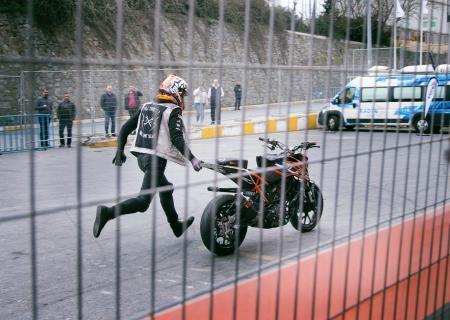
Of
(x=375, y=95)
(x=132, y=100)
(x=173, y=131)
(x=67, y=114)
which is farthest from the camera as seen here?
(x=375, y=95)

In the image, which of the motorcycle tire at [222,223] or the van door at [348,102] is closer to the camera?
the van door at [348,102]

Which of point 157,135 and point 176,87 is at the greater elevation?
point 176,87

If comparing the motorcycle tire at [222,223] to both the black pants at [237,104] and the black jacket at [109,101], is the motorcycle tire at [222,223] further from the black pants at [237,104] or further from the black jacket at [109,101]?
the black jacket at [109,101]

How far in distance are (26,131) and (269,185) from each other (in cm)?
155

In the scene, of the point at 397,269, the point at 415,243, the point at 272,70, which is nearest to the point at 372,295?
the point at 397,269

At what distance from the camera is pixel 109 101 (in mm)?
1174

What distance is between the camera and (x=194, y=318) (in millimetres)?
1559

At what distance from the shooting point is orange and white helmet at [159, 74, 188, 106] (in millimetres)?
1312

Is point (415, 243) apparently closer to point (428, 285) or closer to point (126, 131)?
point (428, 285)

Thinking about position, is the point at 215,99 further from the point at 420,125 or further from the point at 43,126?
the point at 420,125

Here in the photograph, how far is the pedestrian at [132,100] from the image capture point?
3.91 feet

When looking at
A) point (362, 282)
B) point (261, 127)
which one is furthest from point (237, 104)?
point (362, 282)

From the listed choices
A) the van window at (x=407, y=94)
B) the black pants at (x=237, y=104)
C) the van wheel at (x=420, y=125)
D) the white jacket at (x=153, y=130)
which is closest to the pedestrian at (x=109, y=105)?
the white jacket at (x=153, y=130)

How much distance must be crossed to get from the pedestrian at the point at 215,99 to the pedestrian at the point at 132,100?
205 mm
